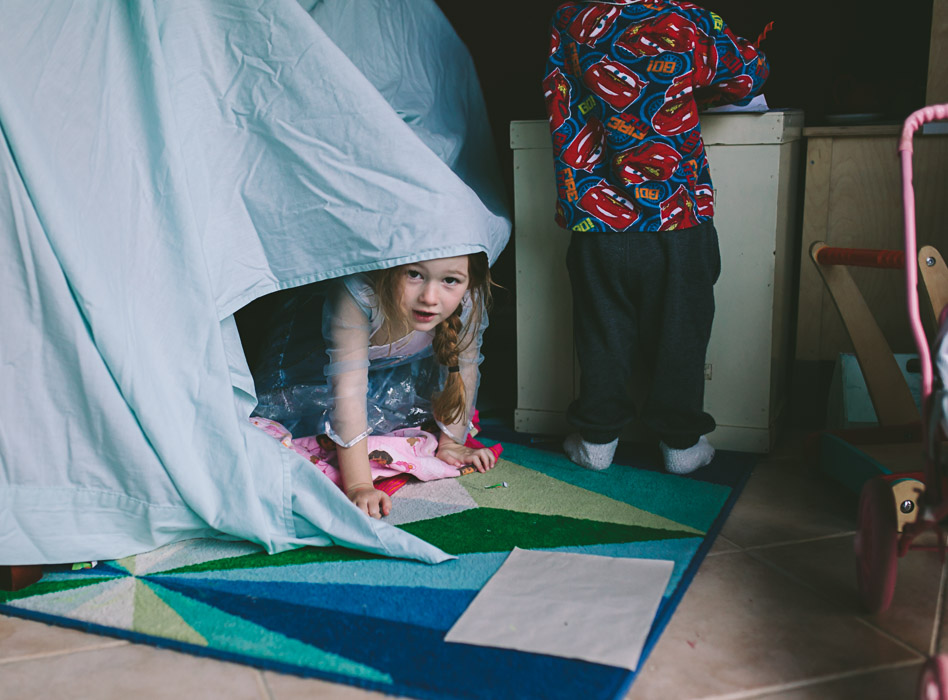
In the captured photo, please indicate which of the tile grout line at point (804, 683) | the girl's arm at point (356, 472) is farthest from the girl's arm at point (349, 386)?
the tile grout line at point (804, 683)

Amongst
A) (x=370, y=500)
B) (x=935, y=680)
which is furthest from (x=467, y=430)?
(x=935, y=680)

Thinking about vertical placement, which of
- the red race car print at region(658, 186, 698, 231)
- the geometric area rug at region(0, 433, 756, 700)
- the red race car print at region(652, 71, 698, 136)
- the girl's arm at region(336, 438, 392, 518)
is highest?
the red race car print at region(652, 71, 698, 136)

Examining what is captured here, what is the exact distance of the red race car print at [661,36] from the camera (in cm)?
129

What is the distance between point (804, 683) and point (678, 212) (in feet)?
2.48

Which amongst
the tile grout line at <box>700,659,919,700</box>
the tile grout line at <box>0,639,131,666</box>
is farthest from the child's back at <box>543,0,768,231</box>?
the tile grout line at <box>0,639,131,666</box>

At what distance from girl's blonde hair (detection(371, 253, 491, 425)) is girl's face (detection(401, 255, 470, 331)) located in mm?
22

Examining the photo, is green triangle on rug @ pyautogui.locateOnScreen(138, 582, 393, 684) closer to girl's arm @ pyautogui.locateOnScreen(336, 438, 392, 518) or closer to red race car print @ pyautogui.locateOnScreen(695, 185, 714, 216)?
girl's arm @ pyautogui.locateOnScreen(336, 438, 392, 518)

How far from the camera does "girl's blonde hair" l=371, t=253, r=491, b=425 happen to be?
138cm

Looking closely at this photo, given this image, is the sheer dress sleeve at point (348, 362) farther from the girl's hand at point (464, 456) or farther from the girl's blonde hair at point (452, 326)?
the girl's hand at point (464, 456)

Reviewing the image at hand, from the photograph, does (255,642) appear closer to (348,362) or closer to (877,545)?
(348,362)

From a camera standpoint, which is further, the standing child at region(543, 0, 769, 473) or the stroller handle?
the standing child at region(543, 0, 769, 473)

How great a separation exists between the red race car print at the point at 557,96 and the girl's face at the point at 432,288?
279 mm

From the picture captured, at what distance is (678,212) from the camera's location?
1.40m

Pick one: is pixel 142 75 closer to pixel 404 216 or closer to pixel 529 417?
pixel 404 216
